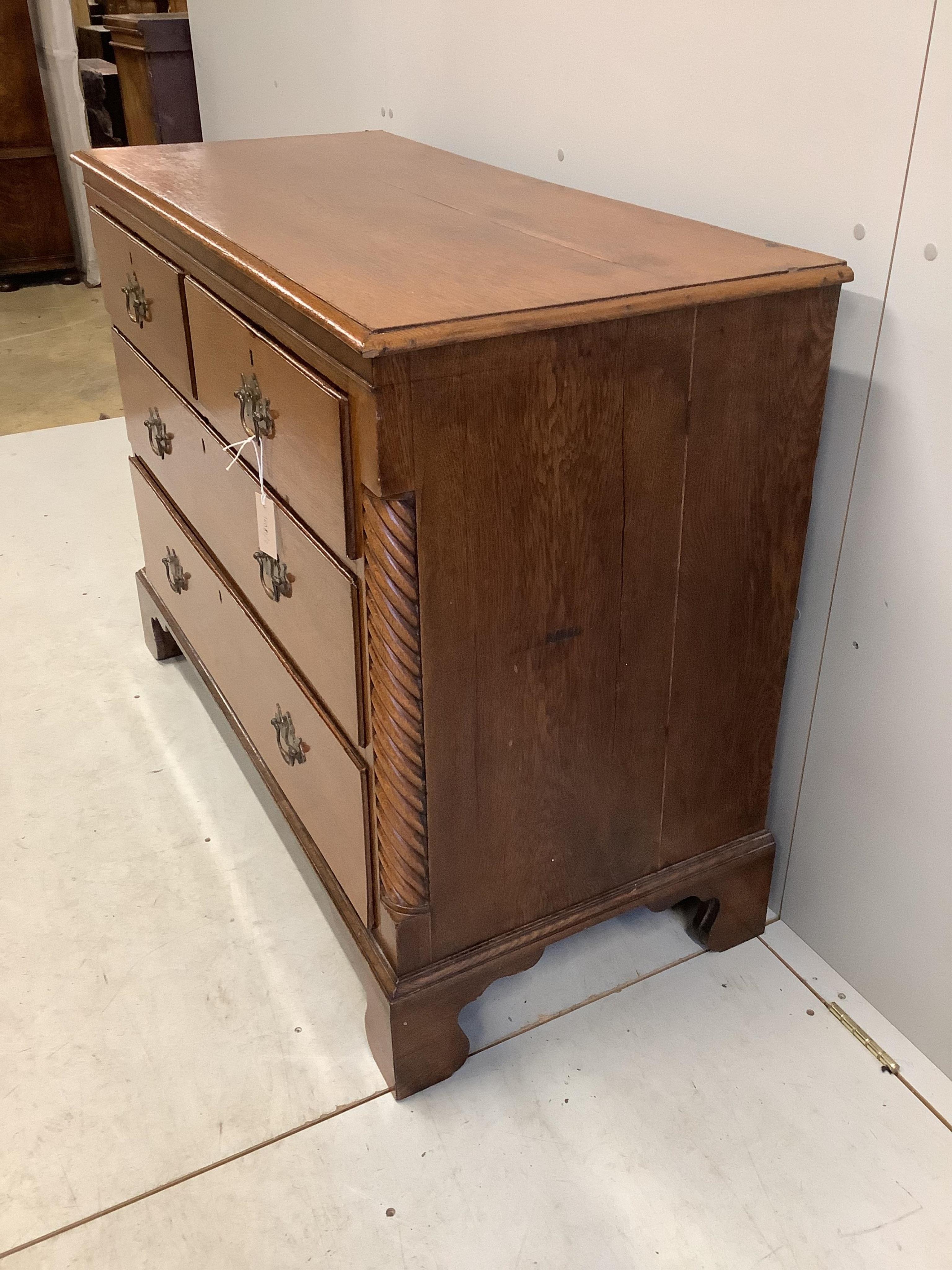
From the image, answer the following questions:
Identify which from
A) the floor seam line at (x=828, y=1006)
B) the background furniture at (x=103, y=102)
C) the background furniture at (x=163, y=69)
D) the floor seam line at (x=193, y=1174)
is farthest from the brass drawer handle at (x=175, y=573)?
the background furniture at (x=103, y=102)

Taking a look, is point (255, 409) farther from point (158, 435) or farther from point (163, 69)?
point (163, 69)

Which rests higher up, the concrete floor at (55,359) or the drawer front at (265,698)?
the drawer front at (265,698)

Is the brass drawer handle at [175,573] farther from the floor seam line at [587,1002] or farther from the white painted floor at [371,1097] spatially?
the floor seam line at [587,1002]

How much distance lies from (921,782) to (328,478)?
0.78m

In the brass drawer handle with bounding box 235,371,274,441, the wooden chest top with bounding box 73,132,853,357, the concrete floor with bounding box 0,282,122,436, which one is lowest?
the concrete floor with bounding box 0,282,122,436

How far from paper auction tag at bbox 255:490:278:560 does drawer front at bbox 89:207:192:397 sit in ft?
1.02

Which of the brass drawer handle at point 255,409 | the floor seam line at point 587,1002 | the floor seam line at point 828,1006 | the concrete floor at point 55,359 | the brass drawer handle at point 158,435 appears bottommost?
the floor seam line at point 587,1002

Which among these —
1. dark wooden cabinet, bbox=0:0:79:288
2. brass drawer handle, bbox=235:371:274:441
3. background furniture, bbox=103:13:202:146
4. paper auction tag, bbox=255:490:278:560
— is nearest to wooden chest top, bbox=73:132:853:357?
brass drawer handle, bbox=235:371:274:441

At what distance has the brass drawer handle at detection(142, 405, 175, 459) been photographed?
178 centimetres

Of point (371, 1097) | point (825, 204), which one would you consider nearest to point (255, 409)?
point (825, 204)

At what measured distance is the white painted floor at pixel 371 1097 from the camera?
3.94 feet

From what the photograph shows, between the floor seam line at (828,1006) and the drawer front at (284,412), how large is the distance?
2.88ft

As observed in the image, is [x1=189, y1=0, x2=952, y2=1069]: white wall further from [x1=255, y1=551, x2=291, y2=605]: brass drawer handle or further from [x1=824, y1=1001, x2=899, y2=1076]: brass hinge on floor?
[x1=255, y1=551, x2=291, y2=605]: brass drawer handle

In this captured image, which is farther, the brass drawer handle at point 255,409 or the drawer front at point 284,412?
the brass drawer handle at point 255,409
